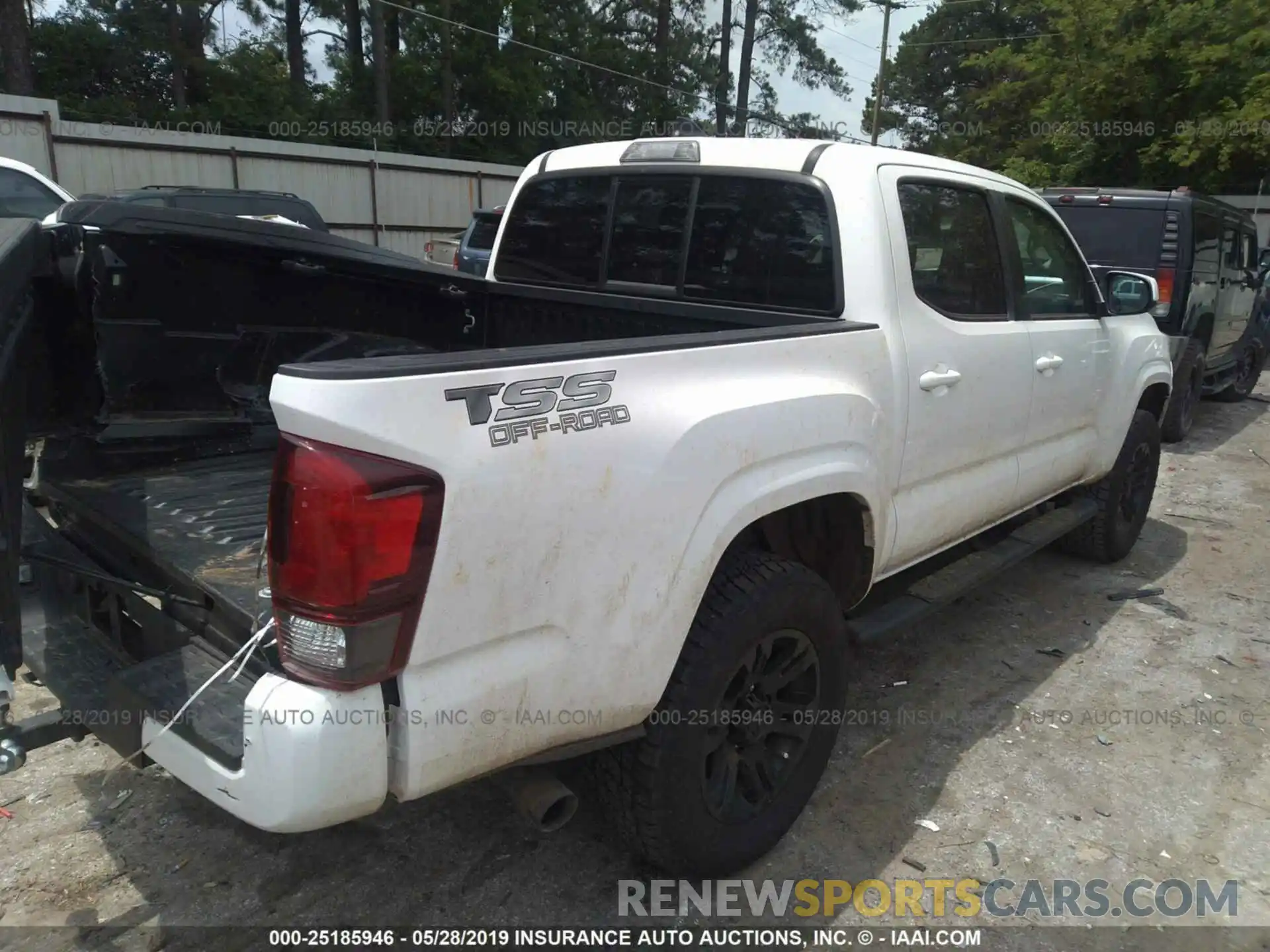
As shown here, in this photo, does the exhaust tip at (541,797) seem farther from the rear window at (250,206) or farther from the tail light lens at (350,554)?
the rear window at (250,206)

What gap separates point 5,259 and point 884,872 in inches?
112

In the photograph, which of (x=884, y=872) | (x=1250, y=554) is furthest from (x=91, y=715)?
(x=1250, y=554)

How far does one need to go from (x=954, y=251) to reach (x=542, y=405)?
2.10m

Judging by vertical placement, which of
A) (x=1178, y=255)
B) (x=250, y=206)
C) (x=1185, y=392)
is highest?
(x=250, y=206)

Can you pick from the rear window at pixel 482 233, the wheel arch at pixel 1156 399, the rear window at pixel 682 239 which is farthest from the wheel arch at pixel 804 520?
the rear window at pixel 482 233

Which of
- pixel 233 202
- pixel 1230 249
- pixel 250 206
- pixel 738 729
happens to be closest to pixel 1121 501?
pixel 738 729

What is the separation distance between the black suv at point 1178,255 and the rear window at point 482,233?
6262mm

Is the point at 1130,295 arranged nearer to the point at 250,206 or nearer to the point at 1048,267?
the point at 1048,267

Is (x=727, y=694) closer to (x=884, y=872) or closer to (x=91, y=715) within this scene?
(x=884, y=872)

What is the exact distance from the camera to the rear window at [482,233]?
1163 cm

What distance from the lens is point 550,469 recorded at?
1955mm

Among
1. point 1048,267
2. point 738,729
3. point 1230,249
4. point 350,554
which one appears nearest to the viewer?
point 350,554

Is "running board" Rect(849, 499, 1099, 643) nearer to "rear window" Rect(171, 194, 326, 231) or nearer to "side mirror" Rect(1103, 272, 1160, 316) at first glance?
"side mirror" Rect(1103, 272, 1160, 316)

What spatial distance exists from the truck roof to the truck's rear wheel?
1367 mm
